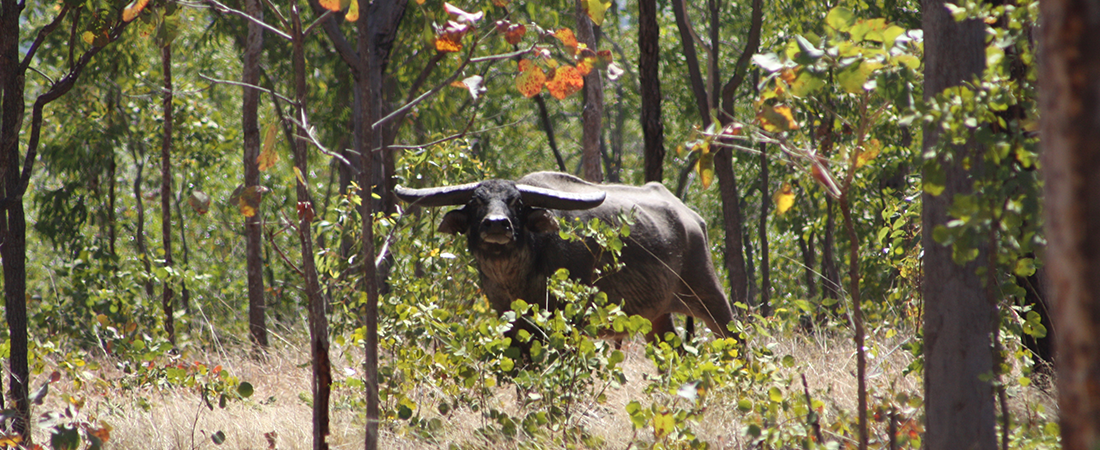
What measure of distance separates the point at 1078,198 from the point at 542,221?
13.9 ft

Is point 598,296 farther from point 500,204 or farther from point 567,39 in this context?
point 500,204

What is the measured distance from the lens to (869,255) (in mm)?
8953

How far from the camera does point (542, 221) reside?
17.0 feet

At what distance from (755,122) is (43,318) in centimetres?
525

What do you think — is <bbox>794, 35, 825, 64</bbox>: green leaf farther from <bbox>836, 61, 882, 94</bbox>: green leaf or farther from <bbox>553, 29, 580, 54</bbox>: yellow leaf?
<bbox>553, 29, 580, 54</bbox>: yellow leaf

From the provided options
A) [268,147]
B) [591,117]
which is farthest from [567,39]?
[591,117]

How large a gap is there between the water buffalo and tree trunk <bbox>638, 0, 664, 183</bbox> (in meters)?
1.67

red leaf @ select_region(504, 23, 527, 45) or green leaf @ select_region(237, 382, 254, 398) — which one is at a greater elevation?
red leaf @ select_region(504, 23, 527, 45)

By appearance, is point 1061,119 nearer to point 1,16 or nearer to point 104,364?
point 1,16

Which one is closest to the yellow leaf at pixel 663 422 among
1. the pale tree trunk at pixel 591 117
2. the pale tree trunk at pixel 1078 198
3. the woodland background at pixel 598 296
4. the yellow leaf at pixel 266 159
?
the woodland background at pixel 598 296

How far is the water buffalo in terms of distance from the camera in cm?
513

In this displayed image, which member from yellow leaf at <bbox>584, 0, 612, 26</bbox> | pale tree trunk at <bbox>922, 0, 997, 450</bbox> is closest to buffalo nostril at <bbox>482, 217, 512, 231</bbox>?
yellow leaf at <bbox>584, 0, 612, 26</bbox>

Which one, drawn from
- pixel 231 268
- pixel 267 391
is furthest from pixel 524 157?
pixel 267 391

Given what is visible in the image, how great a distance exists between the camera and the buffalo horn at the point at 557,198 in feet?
17.2
